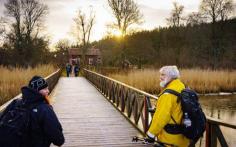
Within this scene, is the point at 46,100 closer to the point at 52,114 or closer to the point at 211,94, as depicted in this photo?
the point at 52,114

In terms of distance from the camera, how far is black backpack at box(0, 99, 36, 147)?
10.1ft

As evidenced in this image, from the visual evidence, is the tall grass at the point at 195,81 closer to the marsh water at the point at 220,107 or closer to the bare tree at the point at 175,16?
the marsh water at the point at 220,107

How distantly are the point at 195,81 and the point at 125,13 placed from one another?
16.8m

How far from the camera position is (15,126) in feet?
10.1

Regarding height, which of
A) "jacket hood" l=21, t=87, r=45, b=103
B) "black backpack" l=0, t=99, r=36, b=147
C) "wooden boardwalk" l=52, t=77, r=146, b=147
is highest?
"jacket hood" l=21, t=87, r=45, b=103

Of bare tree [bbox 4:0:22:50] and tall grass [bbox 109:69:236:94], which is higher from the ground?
bare tree [bbox 4:0:22:50]

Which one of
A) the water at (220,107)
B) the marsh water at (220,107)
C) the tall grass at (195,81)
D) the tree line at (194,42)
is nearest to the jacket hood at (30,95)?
the marsh water at (220,107)

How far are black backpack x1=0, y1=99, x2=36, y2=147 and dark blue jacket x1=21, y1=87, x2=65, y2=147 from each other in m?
0.05

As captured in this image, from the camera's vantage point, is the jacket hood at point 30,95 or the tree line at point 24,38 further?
the tree line at point 24,38

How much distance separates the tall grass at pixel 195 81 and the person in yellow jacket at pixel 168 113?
15249 mm

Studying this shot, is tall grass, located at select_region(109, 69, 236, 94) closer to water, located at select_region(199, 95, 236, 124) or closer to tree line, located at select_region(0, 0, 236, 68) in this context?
water, located at select_region(199, 95, 236, 124)

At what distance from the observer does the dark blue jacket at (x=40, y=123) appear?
3146 mm

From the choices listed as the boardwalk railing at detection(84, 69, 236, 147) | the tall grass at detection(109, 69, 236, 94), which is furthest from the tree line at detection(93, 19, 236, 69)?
the boardwalk railing at detection(84, 69, 236, 147)

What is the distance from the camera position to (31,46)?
1497 inches
